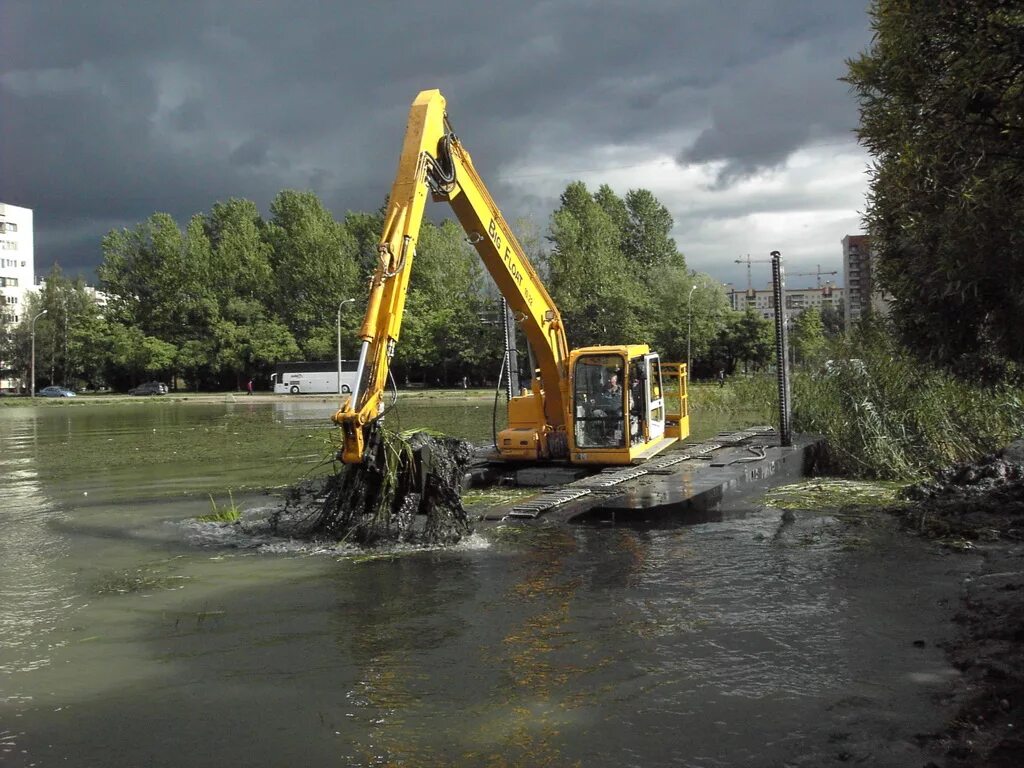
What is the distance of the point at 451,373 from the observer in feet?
261

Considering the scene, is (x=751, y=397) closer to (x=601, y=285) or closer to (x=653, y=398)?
(x=653, y=398)

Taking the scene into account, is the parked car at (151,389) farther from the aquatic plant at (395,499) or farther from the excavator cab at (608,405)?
the aquatic plant at (395,499)

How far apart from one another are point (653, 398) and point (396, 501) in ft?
23.6

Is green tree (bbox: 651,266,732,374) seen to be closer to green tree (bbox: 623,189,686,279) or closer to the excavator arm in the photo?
green tree (bbox: 623,189,686,279)

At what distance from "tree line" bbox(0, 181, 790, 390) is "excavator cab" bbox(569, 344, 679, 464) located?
53.6 metres

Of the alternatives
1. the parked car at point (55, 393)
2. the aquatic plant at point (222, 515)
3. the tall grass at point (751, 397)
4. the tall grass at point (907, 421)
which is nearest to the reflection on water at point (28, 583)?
the aquatic plant at point (222, 515)

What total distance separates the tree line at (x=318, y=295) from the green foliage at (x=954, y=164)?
63.0m

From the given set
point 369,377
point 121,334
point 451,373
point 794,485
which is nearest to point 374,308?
point 369,377

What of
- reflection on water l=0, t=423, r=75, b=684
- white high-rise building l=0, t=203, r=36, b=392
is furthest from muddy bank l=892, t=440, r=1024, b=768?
white high-rise building l=0, t=203, r=36, b=392

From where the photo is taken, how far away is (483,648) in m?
7.05

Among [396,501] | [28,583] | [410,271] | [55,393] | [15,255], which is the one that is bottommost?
[28,583]

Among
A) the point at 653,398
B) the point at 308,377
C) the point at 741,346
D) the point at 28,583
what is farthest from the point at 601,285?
the point at 28,583

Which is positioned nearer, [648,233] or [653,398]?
[653,398]

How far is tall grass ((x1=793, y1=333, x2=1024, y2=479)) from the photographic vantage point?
15750 millimetres
